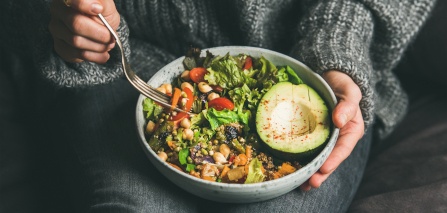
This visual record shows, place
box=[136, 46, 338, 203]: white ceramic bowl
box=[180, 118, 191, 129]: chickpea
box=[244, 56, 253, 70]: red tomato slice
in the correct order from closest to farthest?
1. box=[136, 46, 338, 203]: white ceramic bowl
2. box=[180, 118, 191, 129]: chickpea
3. box=[244, 56, 253, 70]: red tomato slice

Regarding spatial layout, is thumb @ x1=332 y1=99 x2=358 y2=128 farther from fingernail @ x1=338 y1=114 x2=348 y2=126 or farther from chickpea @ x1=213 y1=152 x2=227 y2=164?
chickpea @ x1=213 y1=152 x2=227 y2=164

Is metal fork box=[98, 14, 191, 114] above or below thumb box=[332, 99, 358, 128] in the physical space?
above

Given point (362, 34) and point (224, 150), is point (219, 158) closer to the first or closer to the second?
point (224, 150)

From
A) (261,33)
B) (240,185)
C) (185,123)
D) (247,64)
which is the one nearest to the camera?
(240,185)

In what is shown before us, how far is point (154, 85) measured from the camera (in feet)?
3.54

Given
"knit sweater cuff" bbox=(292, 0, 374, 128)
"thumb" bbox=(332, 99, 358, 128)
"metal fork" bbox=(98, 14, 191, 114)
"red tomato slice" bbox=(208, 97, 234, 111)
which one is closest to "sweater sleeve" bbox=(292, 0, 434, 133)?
"knit sweater cuff" bbox=(292, 0, 374, 128)

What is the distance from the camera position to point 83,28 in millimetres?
958

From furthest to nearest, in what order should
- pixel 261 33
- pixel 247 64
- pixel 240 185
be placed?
pixel 261 33 → pixel 247 64 → pixel 240 185

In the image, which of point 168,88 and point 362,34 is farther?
point 362,34

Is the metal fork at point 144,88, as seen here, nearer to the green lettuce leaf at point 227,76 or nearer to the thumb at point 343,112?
the green lettuce leaf at point 227,76

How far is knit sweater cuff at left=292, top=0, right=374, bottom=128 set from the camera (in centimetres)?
110

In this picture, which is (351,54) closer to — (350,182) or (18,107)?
(350,182)

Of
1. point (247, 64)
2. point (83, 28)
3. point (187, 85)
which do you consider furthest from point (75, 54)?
point (247, 64)

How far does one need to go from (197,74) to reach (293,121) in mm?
210
